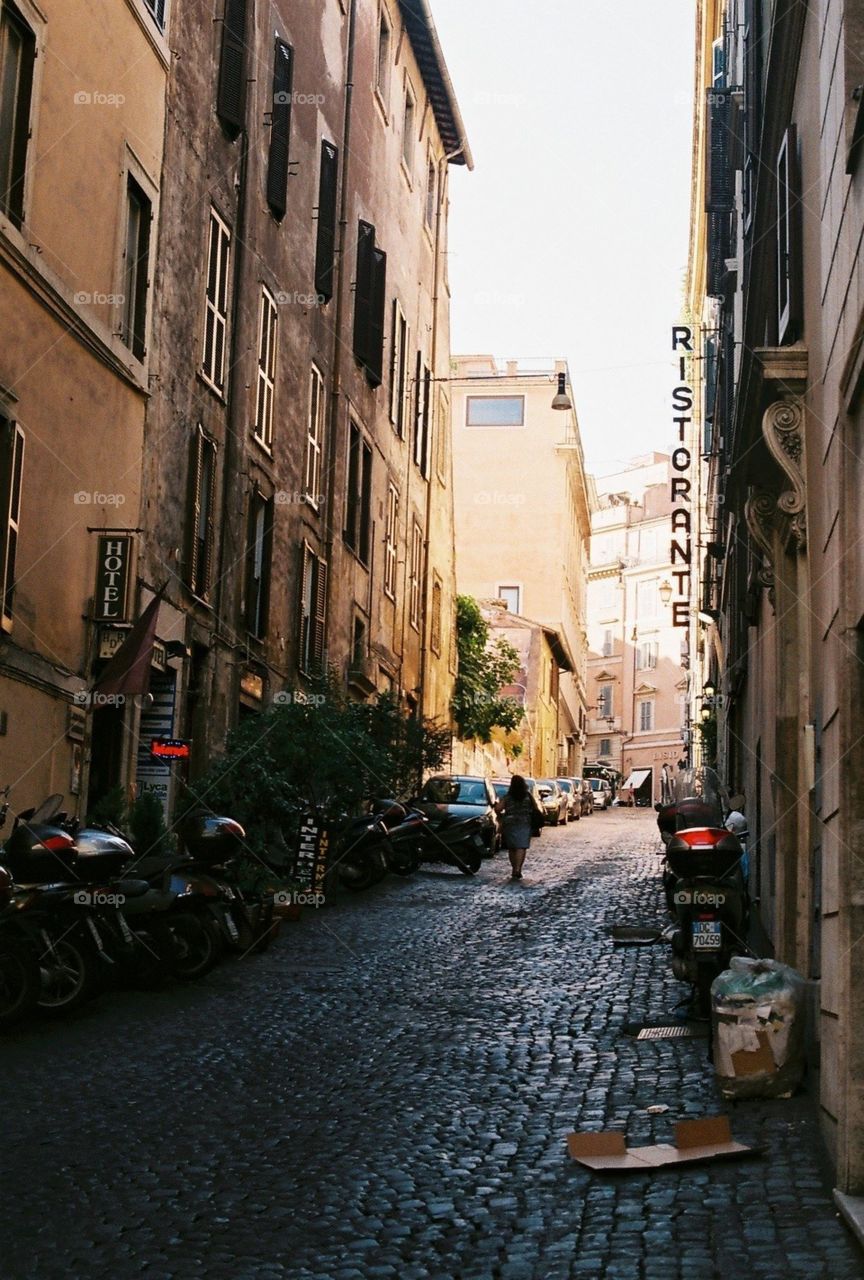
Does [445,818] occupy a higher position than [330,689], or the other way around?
[330,689]

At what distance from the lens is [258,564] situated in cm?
2234

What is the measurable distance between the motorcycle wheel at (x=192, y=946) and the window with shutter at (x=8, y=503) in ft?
9.95

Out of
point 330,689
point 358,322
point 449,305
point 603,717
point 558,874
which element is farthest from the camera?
point 603,717

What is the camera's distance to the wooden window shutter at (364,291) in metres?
29.1

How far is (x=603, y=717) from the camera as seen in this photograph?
95.5m

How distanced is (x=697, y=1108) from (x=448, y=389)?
3402 cm

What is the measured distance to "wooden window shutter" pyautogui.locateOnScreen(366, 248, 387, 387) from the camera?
29.7 metres

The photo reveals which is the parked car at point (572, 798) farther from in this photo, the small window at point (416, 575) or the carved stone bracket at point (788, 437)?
the carved stone bracket at point (788, 437)

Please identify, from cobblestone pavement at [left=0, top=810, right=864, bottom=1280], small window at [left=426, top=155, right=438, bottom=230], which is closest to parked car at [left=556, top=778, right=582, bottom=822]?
small window at [left=426, top=155, right=438, bottom=230]

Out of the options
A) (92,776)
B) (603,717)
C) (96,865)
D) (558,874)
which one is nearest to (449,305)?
(558,874)

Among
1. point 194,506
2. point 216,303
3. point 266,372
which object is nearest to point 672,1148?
point 194,506

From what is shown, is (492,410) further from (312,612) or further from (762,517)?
(762,517)

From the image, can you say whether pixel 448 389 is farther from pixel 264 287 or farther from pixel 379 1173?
pixel 379 1173

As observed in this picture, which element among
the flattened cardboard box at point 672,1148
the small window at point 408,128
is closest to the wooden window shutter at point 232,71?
the small window at point 408,128
